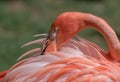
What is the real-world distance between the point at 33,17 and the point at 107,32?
2.56 meters

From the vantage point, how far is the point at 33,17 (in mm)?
4582

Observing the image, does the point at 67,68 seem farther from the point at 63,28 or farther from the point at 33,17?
the point at 33,17

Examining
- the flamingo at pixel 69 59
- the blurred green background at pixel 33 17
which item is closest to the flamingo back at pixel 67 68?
→ the flamingo at pixel 69 59

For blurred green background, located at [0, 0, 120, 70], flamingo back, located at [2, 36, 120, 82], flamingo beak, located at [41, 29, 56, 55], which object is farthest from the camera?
Result: blurred green background, located at [0, 0, 120, 70]

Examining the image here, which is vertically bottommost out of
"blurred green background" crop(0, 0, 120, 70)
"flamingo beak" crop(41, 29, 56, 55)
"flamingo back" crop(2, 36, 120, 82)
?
"blurred green background" crop(0, 0, 120, 70)

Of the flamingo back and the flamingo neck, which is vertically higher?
the flamingo neck

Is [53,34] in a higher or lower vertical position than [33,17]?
higher

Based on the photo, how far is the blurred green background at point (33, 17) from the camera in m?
4.13

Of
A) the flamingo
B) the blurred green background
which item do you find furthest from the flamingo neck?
the blurred green background

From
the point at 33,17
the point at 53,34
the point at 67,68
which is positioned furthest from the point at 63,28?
the point at 33,17

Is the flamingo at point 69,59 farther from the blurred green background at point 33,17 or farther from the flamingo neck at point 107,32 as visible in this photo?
the blurred green background at point 33,17

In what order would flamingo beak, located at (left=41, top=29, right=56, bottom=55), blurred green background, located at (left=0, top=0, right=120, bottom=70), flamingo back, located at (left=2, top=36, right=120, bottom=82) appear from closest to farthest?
flamingo back, located at (left=2, top=36, right=120, bottom=82), flamingo beak, located at (left=41, top=29, right=56, bottom=55), blurred green background, located at (left=0, top=0, right=120, bottom=70)

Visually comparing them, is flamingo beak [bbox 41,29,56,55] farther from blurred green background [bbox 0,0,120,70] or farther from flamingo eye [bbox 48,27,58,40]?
blurred green background [bbox 0,0,120,70]

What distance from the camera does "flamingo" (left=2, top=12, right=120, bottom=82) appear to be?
76.4 inches
